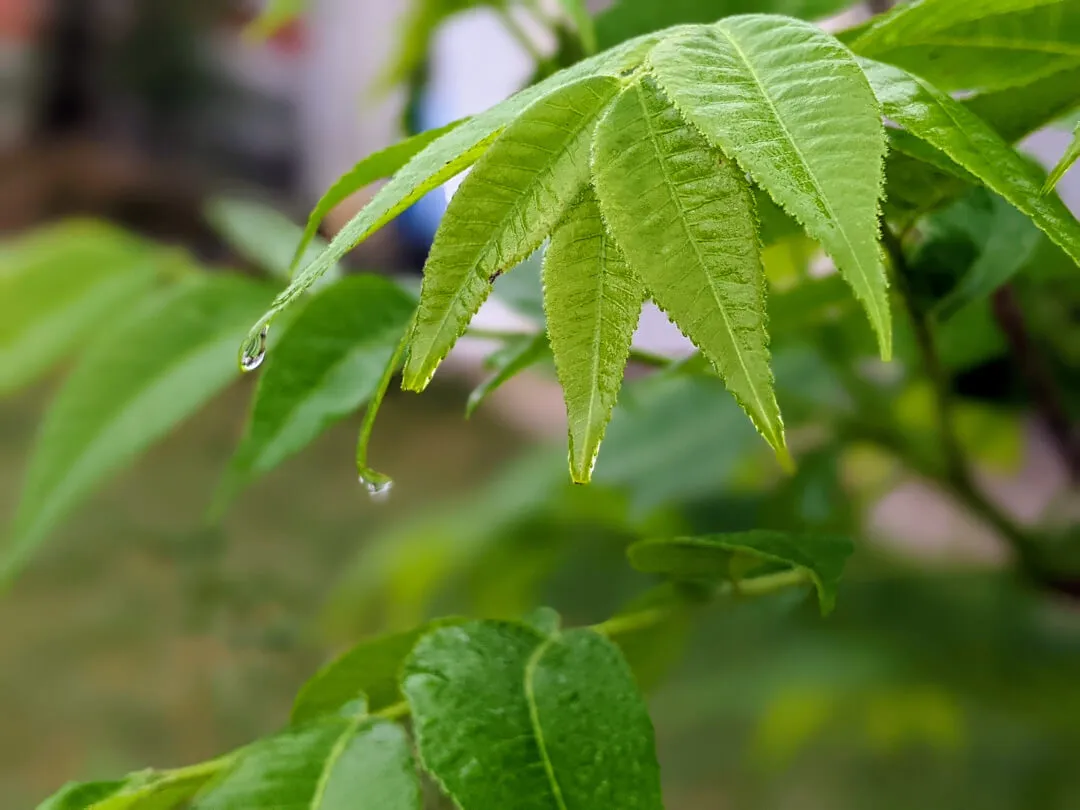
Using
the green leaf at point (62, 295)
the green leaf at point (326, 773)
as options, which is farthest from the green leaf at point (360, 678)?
the green leaf at point (62, 295)

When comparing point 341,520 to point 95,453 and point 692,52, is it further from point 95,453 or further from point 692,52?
point 692,52

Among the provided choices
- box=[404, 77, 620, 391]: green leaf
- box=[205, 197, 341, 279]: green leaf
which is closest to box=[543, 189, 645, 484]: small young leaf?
box=[404, 77, 620, 391]: green leaf

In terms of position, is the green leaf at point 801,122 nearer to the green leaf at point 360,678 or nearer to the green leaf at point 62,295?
the green leaf at point 360,678

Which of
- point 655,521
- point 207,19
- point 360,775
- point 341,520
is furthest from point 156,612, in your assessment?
point 207,19

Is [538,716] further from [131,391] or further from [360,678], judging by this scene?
[131,391]

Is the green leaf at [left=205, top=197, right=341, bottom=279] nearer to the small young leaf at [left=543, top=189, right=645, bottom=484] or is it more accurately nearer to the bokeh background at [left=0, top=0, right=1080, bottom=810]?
the bokeh background at [left=0, top=0, right=1080, bottom=810]
